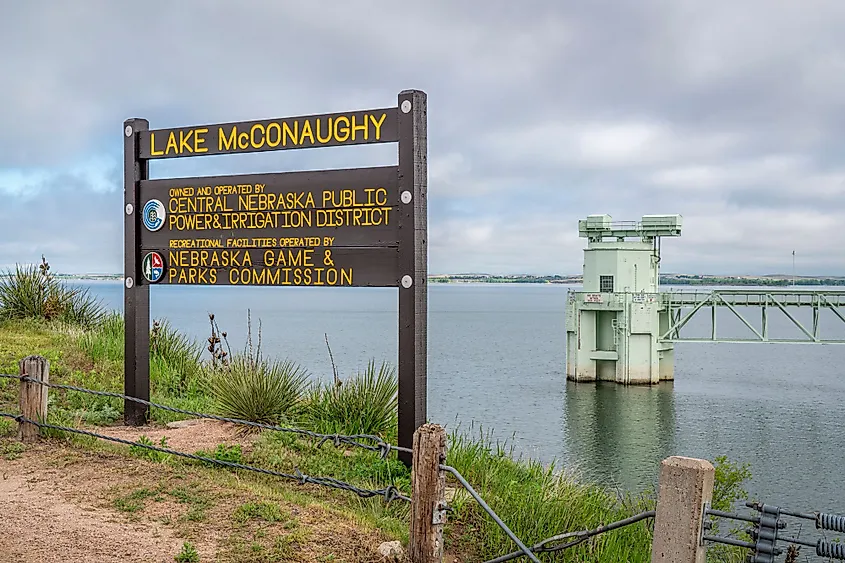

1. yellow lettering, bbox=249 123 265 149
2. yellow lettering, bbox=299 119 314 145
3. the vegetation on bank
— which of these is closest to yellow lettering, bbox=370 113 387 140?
yellow lettering, bbox=299 119 314 145

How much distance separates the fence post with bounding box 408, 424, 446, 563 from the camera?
569cm

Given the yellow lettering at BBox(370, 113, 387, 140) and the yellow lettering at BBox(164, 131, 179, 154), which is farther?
the yellow lettering at BBox(164, 131, 179, 154)

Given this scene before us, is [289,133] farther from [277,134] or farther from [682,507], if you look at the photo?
[682,507]

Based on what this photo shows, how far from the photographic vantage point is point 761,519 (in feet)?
13.4

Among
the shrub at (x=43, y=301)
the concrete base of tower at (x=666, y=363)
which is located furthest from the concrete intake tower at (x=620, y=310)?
the shrub at (x=43, y=301)

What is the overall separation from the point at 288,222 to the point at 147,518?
4297mm

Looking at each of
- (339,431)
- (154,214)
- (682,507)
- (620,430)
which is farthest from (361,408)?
(620,430)

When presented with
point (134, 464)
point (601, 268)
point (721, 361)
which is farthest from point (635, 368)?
point (134, 464)

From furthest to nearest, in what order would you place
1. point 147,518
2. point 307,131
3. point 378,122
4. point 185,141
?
point 185,141 → point 307,131 → point 378,122 → point 147,518

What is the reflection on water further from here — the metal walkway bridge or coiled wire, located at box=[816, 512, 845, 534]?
coiled wire, located at box=[816, 512, 845, 534]

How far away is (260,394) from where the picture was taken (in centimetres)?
1073

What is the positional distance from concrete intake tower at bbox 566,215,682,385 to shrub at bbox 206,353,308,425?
47281 millimetres

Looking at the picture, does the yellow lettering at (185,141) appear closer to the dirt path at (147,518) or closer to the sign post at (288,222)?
the sign post at (288,222)

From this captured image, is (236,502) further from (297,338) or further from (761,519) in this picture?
(297,338)
